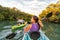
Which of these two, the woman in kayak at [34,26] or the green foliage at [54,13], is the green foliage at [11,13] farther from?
the woman in kayak at [34,26]

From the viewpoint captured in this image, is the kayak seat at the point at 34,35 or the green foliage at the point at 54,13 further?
the green foliage at the point at 54,13

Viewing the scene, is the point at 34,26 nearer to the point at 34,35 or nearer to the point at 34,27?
the point at 34,27

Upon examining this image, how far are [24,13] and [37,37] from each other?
41.6 metres

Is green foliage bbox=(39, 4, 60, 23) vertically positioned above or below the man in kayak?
below

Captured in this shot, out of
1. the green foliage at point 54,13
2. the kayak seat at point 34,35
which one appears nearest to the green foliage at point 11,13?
the green foliage at point 54,13

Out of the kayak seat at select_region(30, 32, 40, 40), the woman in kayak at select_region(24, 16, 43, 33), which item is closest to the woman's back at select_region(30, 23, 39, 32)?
the woman in kayak at select_region(24, 16, 43, 33)

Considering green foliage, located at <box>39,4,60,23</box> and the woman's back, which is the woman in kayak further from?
green foliage, located at <box>39,4,60,23</box>

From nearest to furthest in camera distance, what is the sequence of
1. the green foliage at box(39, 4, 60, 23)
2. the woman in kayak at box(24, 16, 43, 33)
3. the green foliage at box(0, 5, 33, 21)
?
1. the woman in kayak at box(24, 16, 43, 33)
2. the green foliage at box(39, 4, 60, 23)
3. the green foliage at box(0, 5, 33, 21)

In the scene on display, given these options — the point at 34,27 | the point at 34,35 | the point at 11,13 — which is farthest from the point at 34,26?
the point at 11,13

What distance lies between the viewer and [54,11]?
43.9 m

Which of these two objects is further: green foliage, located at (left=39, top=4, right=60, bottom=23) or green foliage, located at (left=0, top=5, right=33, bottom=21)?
green foliage, located at (left=0, top=5, right=33, bottom=21)

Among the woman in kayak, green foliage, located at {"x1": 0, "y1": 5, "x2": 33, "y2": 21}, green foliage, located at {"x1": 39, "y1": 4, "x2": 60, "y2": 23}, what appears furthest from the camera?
green foliage, located at {"x1": 0, "y1": 5, "x2": 33, "y2": 21}

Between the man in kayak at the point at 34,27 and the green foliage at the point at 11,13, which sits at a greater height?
the man in kayak at the point at 34,27

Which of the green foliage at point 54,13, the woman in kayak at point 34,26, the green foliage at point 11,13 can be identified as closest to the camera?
the woman in kayak at point 34,26
